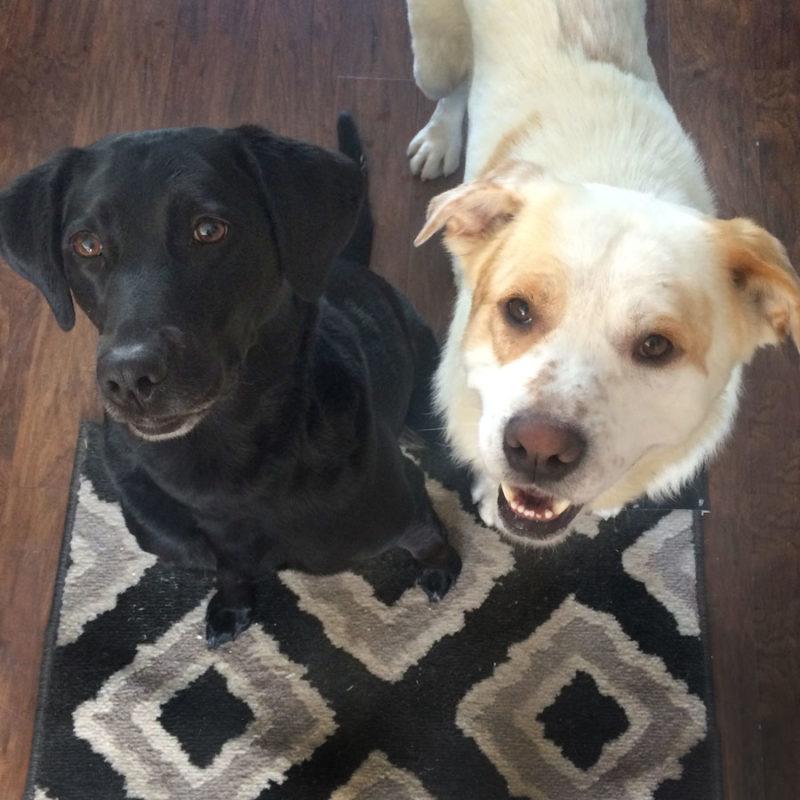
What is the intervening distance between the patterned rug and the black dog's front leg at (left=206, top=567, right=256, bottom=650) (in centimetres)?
5

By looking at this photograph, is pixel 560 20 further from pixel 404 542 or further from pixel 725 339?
pixel 404 542

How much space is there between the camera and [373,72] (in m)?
2.79

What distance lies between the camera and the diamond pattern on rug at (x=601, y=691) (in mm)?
2094

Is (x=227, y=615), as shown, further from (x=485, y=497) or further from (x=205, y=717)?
(x=485, y=497)

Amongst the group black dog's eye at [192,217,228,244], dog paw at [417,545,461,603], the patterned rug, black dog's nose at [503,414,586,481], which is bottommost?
the patterned rug

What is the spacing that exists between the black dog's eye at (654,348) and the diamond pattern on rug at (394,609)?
956 mm

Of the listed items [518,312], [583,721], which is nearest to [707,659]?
[583,721]

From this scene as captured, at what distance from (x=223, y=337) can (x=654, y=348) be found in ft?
2.45

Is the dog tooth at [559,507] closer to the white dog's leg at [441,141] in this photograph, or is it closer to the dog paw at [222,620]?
the dog paw at [222,620]

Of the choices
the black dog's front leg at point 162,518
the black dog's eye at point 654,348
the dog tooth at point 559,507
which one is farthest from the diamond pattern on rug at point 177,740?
the black dog's eye at point 654,348

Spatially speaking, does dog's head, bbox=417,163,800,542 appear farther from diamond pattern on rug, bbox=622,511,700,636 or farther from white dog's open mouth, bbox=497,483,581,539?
diamond pattern on rug, bbox=622,511,700,636

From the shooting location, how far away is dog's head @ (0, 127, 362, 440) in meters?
1.33

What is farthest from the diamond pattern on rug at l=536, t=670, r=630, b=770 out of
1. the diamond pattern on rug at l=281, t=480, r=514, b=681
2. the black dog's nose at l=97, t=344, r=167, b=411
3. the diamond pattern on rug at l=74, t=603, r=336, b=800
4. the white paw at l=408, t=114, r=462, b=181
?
the white paw at l=408, t=114, r=462, b=181

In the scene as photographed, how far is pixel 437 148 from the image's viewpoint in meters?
2.62
